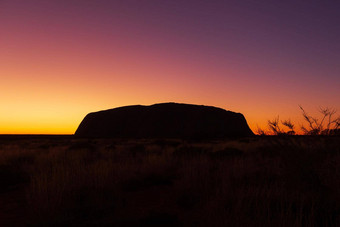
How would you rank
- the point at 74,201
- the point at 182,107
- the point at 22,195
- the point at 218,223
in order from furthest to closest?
the point at 182,107 → the point at 22,195 → the point at 74,201 → the point at 218,223

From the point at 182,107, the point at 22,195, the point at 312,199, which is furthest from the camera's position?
the point at 182,107

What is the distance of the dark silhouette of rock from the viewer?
3078 inches

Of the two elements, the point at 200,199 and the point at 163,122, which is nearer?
the point at 200,199

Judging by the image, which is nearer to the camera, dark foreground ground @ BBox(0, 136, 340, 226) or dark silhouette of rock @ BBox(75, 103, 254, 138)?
dark foreground ground @ BBox(0, 136, 340, 226)

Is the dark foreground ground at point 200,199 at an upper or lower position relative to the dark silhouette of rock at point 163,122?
lower

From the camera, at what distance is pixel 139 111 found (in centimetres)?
8838

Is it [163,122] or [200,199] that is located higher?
[163,122]

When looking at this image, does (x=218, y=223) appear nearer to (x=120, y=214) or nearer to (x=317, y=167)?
(x=120, y=214)

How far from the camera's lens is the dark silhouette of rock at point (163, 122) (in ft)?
257

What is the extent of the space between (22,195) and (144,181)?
309 centimetres

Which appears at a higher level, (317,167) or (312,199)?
(317,167)

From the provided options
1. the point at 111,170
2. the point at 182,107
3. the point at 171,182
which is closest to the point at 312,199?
the point at 171,182

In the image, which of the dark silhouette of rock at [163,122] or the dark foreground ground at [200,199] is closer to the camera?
the dark foreground ground at [200,199]

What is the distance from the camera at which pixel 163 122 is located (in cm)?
8031
